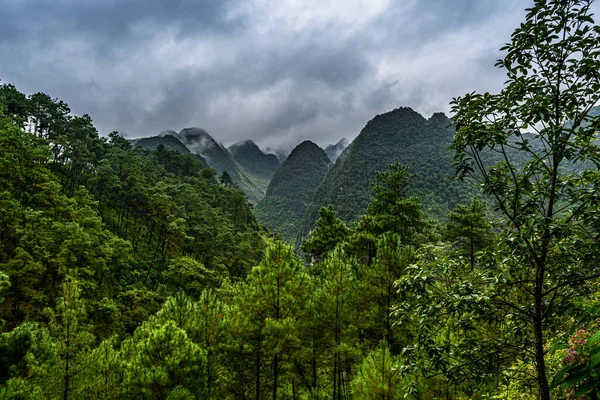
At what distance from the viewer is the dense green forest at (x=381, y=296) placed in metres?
3.55

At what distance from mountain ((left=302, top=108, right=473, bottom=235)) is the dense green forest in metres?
64.4

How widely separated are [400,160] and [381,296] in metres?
110

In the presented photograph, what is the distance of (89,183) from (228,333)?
41.0 metres

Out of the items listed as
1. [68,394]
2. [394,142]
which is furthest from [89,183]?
[394,142]

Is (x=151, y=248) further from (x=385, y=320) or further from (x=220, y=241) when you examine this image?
(x=385, y=320)

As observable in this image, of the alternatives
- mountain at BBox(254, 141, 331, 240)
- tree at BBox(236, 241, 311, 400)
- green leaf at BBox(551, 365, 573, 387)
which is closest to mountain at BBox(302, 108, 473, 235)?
mountain at BBox(254, 141, 331, 240)

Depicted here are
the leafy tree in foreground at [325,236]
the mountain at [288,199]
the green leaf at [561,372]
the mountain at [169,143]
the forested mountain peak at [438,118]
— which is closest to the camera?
the green leaf at [561,372]

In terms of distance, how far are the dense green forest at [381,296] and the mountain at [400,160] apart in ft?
211

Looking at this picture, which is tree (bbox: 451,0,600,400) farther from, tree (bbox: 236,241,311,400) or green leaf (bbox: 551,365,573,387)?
tree (bbox: 236,241,311,400)

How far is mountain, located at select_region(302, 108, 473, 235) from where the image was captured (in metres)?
84.4

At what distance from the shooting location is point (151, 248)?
3962cm

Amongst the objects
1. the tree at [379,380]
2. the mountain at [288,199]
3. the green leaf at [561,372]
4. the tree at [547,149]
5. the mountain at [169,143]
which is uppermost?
the mountain at [169,143]

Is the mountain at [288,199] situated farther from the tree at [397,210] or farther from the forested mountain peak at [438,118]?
the tree at [397,210]

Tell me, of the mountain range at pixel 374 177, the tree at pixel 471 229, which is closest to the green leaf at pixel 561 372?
the tree at pixel 471 229
